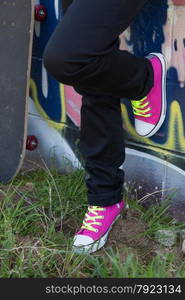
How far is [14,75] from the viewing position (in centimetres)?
306

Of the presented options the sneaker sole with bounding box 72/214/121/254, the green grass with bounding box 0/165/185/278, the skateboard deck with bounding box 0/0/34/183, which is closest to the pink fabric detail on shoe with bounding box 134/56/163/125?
the green grass with bounding box 0/165/185/278

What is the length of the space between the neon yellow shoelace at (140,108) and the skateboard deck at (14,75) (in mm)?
574

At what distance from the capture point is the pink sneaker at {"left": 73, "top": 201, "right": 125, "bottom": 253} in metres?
2.59

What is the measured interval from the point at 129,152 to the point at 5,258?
2.85ft

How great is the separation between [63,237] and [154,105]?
68cm

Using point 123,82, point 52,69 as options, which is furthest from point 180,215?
point 52,69

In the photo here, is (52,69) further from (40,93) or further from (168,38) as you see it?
(40,93)

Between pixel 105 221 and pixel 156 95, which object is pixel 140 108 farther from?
pixel 105 221

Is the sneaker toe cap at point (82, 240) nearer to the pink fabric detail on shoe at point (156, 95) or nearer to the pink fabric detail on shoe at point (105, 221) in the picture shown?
the pink fabric detail on shoe at point (105, 221)

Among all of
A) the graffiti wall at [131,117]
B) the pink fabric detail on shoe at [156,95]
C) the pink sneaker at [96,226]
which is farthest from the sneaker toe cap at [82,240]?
the pink fabric detail on shoe at [156,95]

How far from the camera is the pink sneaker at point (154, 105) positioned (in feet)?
8.90

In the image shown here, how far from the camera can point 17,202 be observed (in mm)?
2947

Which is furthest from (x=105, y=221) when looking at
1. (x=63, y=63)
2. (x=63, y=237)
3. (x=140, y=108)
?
(x=63, y=63)

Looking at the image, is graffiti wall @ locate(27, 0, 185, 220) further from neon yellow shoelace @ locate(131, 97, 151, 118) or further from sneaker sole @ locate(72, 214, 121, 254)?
sneaker sole @ locate(72, 214, 121, 254)
